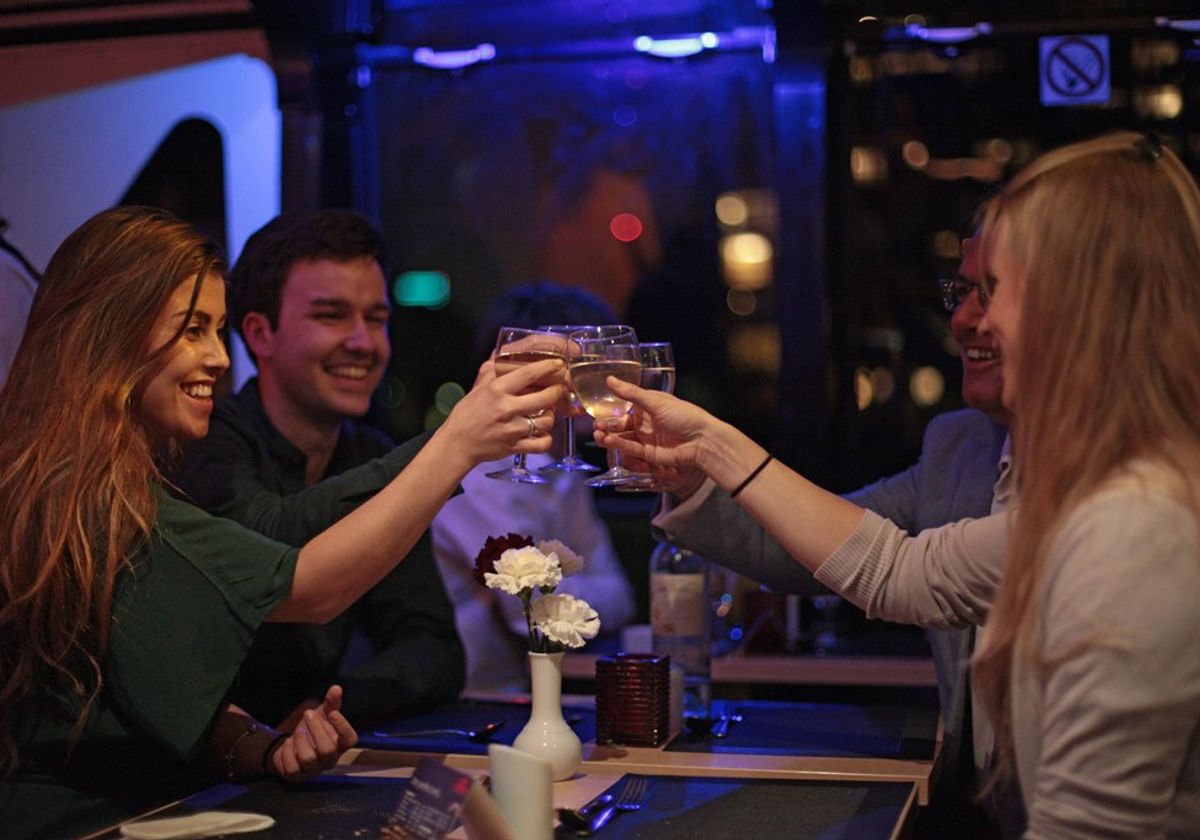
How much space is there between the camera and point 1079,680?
4.65 ft

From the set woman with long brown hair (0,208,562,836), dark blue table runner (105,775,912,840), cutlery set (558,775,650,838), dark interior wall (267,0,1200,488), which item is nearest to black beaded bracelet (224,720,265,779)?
woman with long brown hair (0,208,562,836)

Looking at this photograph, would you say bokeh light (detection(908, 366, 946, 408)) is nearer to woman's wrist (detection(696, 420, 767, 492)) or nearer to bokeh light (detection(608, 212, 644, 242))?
bokeh light (detection(608, 212, 644, 242))

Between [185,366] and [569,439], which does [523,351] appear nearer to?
[569,439]

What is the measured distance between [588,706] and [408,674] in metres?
0.35

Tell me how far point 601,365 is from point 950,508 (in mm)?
924

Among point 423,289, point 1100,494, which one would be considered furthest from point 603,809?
point 423,289

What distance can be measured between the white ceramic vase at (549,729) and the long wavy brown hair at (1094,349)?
2.52 feet

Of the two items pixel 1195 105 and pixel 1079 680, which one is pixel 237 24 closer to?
pixel 1195 105

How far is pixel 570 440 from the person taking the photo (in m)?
2.41

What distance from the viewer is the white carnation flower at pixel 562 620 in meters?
2.15

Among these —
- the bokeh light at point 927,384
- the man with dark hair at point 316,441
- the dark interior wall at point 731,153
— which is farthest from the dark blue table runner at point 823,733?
the bokeh light at point 927,384

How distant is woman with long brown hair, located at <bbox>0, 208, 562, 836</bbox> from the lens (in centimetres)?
199

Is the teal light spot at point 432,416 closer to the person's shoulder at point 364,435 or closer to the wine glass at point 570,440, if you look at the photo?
the person's shoulder at point 364,435

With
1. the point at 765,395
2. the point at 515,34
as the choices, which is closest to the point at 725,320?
the point at 765,395
